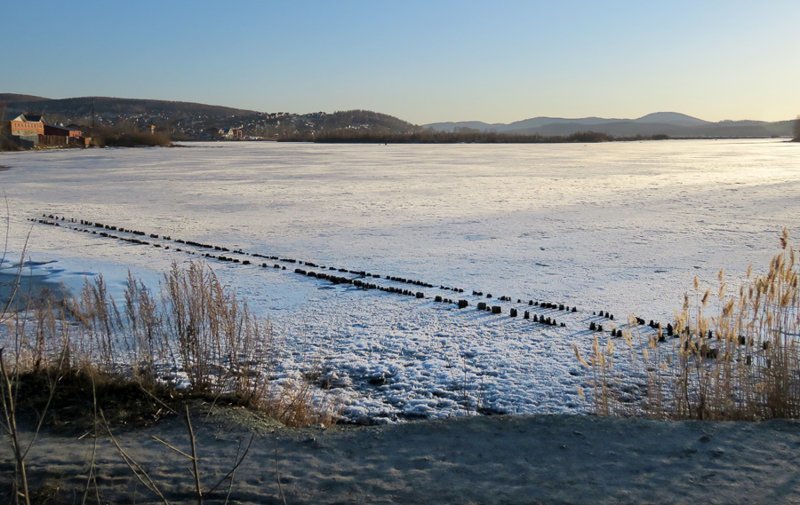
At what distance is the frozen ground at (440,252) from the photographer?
666cm

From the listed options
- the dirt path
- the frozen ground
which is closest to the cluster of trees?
the frozen ground

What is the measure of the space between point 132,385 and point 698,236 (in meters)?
11.6

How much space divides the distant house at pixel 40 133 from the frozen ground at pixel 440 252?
194ft

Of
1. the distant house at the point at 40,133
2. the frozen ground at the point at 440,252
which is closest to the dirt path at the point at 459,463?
the frozen ground at the point at 440,252

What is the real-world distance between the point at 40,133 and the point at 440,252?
90105 millimetres

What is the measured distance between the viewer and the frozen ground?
6.66 meters

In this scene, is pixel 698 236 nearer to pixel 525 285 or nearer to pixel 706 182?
pixel 525 285

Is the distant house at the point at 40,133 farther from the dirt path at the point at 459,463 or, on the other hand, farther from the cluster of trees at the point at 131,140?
the dirt path at the point at 459,463

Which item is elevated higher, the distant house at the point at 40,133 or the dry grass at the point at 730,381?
the distant house at the point at 40,133

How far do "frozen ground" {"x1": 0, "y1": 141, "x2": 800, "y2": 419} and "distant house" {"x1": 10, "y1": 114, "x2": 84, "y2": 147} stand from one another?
5908 cm

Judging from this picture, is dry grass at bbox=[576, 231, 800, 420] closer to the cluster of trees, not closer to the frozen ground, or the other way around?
the frozen ground

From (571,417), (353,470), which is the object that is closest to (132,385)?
(353,470)

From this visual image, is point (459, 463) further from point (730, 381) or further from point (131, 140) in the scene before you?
point (131, 140)

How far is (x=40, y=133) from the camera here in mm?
88312
